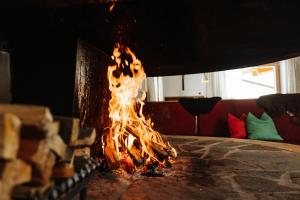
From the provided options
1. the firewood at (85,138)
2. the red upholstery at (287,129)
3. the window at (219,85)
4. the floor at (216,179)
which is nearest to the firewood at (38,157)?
the firewood at (85,138)

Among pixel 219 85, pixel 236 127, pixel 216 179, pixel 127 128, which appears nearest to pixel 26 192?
pixel 216 179

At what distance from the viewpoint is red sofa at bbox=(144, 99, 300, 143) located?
467 cm

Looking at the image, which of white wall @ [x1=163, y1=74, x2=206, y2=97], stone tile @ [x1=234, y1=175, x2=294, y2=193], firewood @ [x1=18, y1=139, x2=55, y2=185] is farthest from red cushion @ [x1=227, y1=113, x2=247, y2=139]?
white wall @ [x1=163, y1=74, x2=206, y2=97]

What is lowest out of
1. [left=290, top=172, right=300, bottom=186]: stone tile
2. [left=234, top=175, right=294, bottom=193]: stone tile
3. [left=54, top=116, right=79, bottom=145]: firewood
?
[left=234, top=175, right=294, bottom=193]: stone tile

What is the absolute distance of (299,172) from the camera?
2.16 meters

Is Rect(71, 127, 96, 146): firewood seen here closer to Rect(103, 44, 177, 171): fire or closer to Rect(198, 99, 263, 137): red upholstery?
Rect(103, 44, 177, 171): fire

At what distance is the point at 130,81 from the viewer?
2869mm

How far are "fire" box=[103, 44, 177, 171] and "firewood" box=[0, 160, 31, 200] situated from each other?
1.56 m

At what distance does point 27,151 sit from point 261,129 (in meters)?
4.04

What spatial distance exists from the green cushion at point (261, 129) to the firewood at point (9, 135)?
13.2ft

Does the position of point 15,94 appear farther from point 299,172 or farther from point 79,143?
point 299,172

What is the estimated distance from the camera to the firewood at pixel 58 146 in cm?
79

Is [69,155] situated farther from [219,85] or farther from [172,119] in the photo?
[219,85]

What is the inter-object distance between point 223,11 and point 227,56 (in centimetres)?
103
